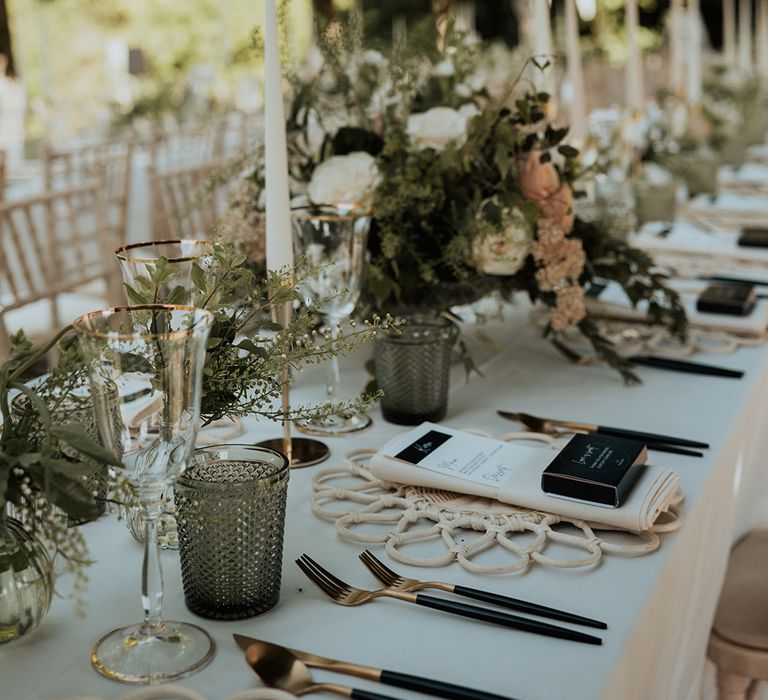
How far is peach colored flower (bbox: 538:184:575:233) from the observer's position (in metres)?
1.46

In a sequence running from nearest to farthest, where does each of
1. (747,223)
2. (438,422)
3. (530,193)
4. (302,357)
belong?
(302,357) → (438,422) → (530,193) → (747,223)

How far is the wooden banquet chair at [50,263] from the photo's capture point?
2.54 m

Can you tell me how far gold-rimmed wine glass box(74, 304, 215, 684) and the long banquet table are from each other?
0.02 metres

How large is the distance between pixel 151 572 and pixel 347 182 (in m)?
0.78

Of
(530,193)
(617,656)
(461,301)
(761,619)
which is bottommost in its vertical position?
(761,619)

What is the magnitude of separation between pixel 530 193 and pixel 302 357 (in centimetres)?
64

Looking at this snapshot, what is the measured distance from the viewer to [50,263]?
280 cm

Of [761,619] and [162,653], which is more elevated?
[162,653]

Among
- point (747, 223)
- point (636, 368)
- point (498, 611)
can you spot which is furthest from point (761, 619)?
point (747, 223)

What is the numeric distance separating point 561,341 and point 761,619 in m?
0.57

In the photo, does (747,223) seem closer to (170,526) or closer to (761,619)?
(761,619)

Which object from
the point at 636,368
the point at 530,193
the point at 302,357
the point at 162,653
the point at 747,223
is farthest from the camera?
the point at 747,223

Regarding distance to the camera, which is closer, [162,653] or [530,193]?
[162,653]

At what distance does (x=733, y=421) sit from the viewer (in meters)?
1.34
